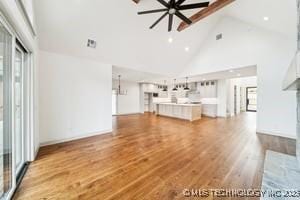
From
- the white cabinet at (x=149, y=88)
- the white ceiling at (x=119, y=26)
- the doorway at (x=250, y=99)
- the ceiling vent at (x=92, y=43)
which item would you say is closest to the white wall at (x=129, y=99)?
the white cabinet at (x=149, y=88)

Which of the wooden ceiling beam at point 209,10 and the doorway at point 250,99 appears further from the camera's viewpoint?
the doorway at point 250,99

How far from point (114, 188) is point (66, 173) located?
1045 millimetres

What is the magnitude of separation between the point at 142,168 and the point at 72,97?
10.3 ft

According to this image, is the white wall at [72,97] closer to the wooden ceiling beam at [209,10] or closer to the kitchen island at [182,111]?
the wooden ceiling beam at [209,10]

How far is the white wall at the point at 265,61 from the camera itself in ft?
14.9

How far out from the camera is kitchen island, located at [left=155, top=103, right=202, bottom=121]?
7.99 meters

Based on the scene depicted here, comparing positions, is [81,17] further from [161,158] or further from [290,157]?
[290,157]

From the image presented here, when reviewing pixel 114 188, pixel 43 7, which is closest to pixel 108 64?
pixel 43 7

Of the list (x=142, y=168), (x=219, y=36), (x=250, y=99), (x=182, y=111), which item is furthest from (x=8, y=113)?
(x=250, y=99)

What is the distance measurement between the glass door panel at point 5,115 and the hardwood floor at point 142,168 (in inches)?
10.6

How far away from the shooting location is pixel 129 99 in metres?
10.9

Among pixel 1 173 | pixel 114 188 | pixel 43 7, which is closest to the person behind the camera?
pixel 1 173

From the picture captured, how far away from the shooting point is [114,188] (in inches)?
79.2

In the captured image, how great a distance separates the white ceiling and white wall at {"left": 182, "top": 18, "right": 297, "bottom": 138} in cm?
49
